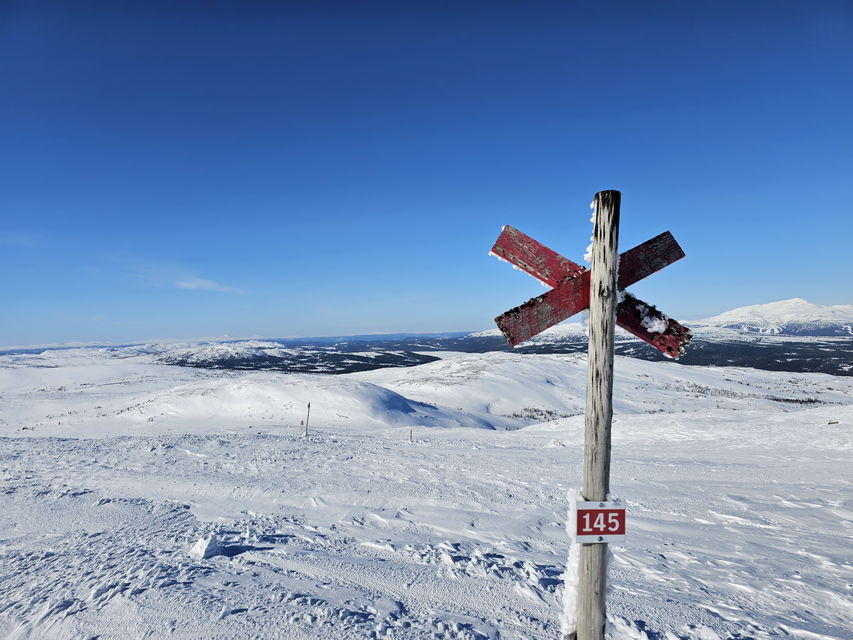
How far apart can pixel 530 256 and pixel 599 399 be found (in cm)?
105

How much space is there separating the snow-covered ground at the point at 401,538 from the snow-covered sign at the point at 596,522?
58.2 inches

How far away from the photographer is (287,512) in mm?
6820

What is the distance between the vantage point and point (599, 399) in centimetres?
283

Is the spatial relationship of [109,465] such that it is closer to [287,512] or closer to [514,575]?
[287,512]

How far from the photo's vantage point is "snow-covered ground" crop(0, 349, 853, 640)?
3.73 metres

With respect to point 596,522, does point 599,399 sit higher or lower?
higher

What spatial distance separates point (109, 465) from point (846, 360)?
148302 millimetres

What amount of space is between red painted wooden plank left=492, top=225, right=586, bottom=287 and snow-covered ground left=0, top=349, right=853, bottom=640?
9.60 ft

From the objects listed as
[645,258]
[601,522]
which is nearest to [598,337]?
[645,258]

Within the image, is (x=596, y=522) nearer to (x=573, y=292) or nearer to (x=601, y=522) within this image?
(x=601, y=522)

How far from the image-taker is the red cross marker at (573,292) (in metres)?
2.83

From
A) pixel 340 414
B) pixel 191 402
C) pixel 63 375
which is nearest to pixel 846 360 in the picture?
pixel 340 414

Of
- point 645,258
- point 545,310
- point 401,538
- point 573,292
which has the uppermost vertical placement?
Answer: point 645,258

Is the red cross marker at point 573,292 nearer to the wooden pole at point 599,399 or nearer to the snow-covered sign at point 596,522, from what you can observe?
the wooden pole at point 599,399
